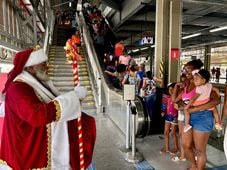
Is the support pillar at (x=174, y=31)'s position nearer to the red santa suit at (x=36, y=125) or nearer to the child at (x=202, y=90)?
the child at (x=202, y=90)

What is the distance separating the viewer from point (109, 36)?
9.64 m

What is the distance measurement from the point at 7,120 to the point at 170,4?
16.9ft

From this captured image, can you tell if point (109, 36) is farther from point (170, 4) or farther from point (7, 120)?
point (7, 120)

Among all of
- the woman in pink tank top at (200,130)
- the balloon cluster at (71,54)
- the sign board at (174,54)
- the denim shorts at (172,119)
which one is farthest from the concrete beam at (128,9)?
the woman in pink tank top at (200,130)

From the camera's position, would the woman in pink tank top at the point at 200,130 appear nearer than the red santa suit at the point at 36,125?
No

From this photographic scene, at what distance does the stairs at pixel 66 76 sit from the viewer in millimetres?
6496

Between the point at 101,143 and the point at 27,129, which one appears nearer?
the point at 27,129

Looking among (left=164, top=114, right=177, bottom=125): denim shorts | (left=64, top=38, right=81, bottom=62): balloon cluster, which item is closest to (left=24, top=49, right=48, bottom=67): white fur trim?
(left=64, top=38, right=81, bottom=62): balloon cluster

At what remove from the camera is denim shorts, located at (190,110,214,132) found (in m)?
2.63

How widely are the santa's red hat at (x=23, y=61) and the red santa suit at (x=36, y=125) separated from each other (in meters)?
0.02

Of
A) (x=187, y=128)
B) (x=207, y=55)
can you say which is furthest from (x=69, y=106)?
(x=207, y=55)

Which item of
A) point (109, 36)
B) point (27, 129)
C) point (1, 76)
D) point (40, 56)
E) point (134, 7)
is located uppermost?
point (134, 7)

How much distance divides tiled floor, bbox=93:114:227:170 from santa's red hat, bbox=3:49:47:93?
2.02 meters

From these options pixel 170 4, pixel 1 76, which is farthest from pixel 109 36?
pixel 1 76
